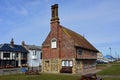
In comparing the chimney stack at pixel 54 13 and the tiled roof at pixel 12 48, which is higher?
the chimney stack at pixel 54 13

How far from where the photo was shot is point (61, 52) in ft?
153

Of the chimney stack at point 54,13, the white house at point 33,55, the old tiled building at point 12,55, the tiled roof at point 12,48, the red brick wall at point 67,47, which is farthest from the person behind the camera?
the white house at point 33,55

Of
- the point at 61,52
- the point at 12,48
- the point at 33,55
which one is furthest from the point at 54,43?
the point at 33,55

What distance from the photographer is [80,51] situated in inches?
1860

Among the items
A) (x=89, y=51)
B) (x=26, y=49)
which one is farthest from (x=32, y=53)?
(x=89, y=51)

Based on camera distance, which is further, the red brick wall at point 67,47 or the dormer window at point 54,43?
the dormer window at point 54,43

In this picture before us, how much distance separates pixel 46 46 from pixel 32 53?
114ft

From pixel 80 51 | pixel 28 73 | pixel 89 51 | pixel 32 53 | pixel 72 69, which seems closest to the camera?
pixel 28 73

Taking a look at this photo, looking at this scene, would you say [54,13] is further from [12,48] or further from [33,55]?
[33,55]

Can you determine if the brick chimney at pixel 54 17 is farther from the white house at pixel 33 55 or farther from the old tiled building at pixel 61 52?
the white house at pixel 33 55

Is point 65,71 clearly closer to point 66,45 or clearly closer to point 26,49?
point 66,45

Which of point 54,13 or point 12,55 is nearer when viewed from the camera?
point 54,13

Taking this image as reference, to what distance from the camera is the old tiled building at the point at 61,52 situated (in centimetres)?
4483

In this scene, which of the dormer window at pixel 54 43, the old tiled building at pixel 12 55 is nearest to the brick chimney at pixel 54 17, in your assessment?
the dormer window at pixel 54 43
